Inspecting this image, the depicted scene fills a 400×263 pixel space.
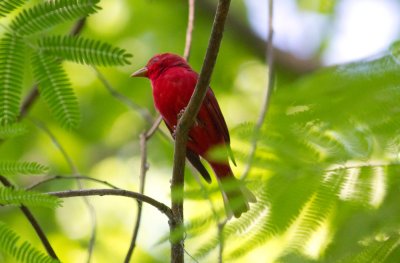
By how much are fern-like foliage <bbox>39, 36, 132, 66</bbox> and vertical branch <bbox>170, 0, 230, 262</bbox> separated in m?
0.35

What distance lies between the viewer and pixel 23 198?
2.79 meters

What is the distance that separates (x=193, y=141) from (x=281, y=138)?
3.45 m

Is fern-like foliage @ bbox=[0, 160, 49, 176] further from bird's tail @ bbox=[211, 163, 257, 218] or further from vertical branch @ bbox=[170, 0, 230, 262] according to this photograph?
bird's tail @ bbox=[211, 163, 257, 218]

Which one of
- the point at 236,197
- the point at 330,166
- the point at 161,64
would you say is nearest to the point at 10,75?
the point at 236,197

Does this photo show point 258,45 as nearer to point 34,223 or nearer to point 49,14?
point 34,223

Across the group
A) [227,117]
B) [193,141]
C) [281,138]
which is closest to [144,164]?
[193,141]

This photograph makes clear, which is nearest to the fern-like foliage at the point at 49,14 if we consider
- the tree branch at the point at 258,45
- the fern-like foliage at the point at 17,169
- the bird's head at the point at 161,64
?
the fern-like foliage at the point at 17,169

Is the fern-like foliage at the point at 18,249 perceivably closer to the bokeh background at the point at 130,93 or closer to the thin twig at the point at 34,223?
the thin twig at the point at 34,223

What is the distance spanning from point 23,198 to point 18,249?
0.64ft

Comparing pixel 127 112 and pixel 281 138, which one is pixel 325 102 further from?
pixel 127 112

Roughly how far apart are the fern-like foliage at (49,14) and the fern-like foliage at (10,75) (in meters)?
0.06

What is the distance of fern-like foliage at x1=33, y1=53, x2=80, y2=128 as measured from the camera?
3.34 meters

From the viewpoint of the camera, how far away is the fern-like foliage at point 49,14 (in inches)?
122

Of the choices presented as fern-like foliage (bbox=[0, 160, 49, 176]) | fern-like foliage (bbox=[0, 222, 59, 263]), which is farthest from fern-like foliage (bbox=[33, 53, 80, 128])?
fern-like foliage (bbox=[0, 222, 59, 263])
